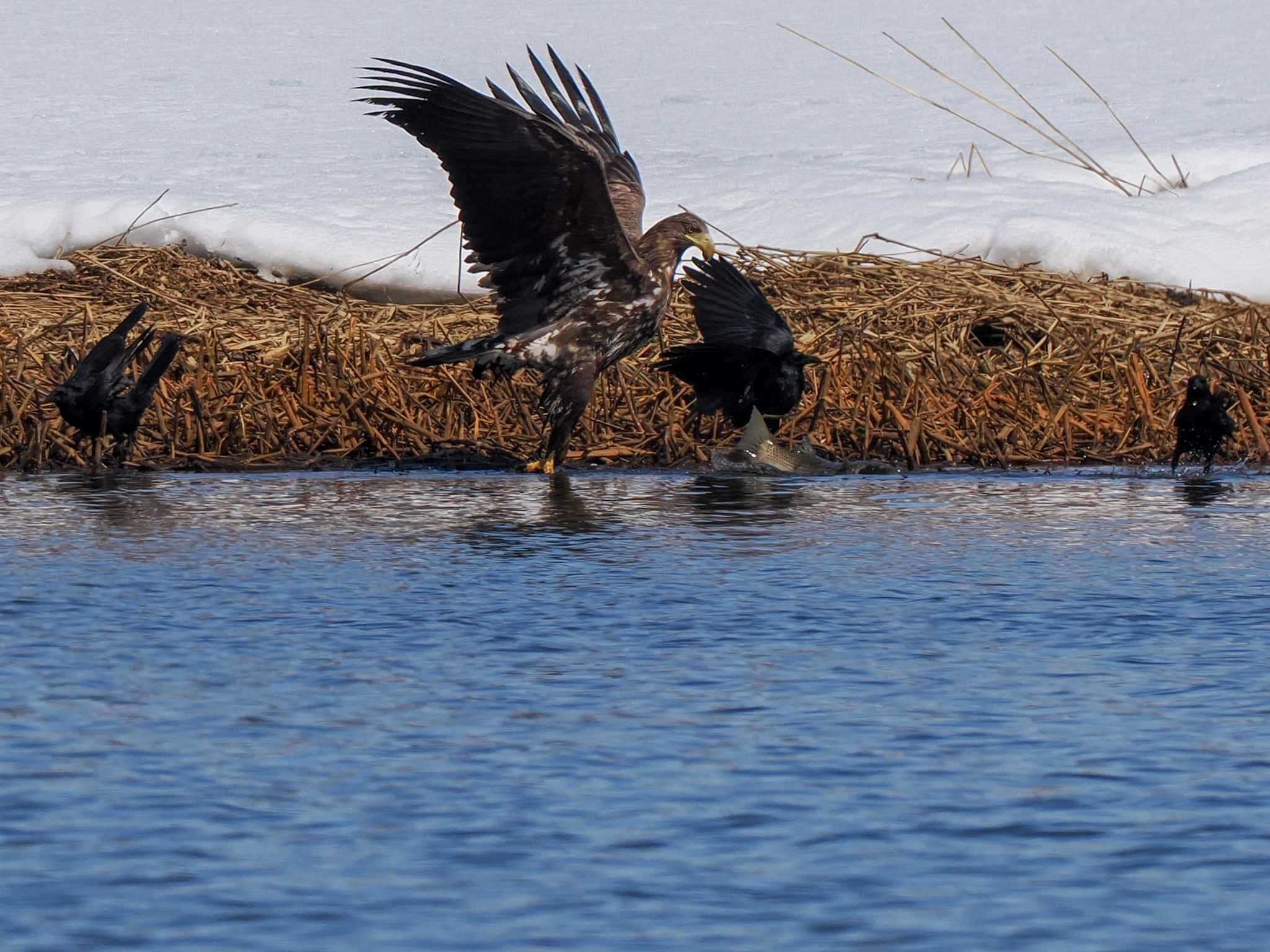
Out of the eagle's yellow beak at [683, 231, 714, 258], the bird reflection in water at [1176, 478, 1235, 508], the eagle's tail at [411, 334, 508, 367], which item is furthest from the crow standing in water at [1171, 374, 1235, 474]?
the eagle's tail at [411, 334, 508, 367]

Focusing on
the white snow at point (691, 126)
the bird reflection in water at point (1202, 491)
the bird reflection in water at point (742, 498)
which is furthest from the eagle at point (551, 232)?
the white snow at point (691, 126)

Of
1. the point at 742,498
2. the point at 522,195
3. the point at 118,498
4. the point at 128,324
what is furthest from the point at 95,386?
the point at 742,498

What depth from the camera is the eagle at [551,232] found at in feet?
29.6

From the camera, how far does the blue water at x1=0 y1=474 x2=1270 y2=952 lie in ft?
11.2

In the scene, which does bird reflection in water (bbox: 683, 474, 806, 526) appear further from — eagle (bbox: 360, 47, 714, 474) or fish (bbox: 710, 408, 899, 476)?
eagle (bbox: 360, 47, 714, 474)

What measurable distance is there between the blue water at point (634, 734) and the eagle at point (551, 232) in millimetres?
1831

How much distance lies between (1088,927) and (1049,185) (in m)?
13.0

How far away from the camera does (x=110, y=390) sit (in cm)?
938

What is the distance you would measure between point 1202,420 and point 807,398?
6.36 ft

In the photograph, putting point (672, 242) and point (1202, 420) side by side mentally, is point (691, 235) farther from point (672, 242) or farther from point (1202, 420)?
point (1202, 420)

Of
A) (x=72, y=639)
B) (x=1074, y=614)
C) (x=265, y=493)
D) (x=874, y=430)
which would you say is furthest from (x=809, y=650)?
(x=874, y=430)

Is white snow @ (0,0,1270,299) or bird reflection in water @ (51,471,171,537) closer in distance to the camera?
bird reflection in water @ (51,471,171,537)

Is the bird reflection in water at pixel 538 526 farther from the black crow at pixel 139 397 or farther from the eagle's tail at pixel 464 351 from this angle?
the black crow at pixel 139 397

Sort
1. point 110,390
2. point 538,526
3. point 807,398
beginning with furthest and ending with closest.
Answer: point 807,398, point 110,390, point 538,526
